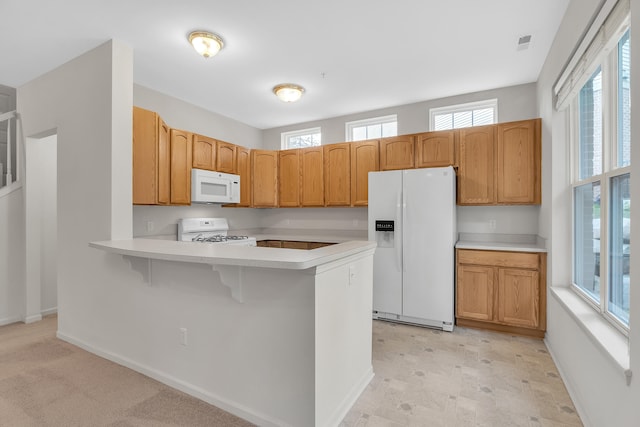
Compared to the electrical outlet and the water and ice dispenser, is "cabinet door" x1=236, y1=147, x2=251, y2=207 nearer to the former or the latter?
the water and ice dispenser

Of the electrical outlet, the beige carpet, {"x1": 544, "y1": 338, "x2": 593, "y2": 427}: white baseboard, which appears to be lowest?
the beige carpet

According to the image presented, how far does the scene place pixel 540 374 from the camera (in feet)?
7.88

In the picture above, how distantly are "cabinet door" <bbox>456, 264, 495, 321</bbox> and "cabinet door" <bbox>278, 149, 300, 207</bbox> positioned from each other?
251 centimetres

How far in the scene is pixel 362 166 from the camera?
4262 mm

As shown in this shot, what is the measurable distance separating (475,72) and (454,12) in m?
1.20

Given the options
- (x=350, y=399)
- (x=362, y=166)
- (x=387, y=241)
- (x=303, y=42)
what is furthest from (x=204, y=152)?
(x=350, y=399)

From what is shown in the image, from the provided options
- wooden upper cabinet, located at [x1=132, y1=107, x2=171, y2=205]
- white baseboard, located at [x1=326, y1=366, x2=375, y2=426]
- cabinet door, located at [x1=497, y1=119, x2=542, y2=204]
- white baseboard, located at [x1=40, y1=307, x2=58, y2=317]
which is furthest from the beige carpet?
cabinet door, located at [x1=497, y1=119, x2=542, y2=204]

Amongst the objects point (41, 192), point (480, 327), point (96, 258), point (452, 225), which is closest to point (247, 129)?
point (41, 192)

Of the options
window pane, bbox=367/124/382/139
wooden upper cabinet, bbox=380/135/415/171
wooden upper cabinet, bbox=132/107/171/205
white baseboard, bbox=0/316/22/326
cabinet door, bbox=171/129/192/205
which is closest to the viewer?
wooden upper cabinet, bbox=132/107/171/205

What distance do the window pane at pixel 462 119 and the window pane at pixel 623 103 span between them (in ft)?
7.55

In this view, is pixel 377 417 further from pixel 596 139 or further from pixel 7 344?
pixel 7 344

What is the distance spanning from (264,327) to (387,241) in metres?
2.19

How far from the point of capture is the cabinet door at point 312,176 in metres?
4.60

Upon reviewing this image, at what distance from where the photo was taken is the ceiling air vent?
106 inches
